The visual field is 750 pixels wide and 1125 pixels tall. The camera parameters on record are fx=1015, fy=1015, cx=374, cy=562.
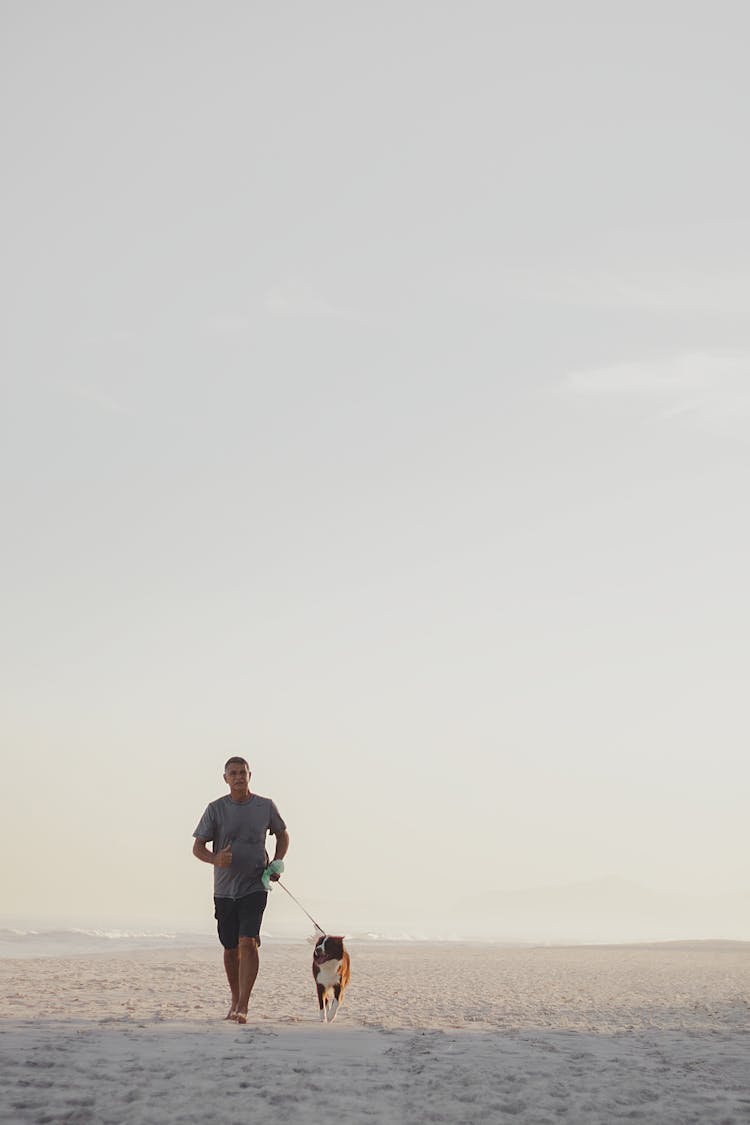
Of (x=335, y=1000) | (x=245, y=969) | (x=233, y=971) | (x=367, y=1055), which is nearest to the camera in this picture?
(x=367, y=1055)

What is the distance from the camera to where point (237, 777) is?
8.24 meters

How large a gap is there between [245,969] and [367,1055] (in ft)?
5.60

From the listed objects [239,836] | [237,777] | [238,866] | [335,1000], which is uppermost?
[237,777]

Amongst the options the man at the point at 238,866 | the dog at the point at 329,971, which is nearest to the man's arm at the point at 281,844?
the man at the point at 238,866

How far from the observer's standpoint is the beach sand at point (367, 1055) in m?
4.92

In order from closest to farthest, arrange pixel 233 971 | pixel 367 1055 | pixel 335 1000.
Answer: pixel 367 1055, pixel 233 971, pixel 335 1000

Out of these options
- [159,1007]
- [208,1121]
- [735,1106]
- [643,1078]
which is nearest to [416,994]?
[159,1007]

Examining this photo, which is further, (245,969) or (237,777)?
(237,777)

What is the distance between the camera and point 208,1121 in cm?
450

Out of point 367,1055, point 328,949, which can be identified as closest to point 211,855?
point 328,949

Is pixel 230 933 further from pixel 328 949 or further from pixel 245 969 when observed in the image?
pixel 328 949

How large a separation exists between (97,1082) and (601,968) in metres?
16.6

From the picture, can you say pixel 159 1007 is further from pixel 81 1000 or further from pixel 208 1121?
pixel 208 1121

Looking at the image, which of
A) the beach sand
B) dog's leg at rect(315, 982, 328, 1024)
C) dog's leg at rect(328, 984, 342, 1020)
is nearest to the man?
the beach sand
